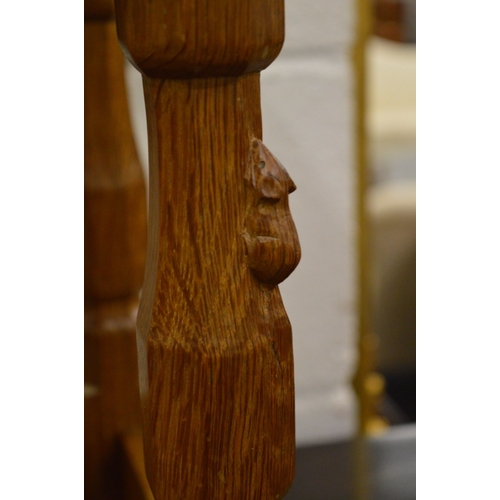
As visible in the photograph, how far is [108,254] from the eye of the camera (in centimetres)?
70

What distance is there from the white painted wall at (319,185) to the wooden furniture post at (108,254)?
24cm

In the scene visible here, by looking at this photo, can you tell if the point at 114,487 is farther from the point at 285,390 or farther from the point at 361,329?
the point at 361,329

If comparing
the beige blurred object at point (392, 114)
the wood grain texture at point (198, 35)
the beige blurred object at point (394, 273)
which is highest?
the beige blurred object at point (392, 114)

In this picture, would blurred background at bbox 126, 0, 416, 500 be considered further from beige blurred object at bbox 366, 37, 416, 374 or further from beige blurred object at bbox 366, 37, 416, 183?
beige blurred object at bbox 366, 37, 416, 183

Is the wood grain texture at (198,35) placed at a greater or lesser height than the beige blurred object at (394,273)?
greater

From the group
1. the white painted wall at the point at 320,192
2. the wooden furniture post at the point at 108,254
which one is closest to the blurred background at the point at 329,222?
the white painted wall at the point at 320,192

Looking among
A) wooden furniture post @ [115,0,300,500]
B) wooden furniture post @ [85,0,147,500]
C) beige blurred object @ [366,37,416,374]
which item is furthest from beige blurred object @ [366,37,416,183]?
wooden furniture post @ [115,0,300,500]

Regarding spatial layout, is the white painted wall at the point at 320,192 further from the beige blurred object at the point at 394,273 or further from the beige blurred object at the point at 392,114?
the beige blurred object at the point at 392,114

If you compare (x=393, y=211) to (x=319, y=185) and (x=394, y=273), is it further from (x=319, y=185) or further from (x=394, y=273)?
(x=319, y=185)

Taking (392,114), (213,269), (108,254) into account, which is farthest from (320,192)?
(392,114)

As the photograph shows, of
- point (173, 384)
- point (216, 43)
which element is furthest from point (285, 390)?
point (216, 43)

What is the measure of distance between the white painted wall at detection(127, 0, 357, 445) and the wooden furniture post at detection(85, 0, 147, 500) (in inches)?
9.6

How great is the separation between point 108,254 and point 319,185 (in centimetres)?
43

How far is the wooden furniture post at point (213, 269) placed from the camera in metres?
0.34
